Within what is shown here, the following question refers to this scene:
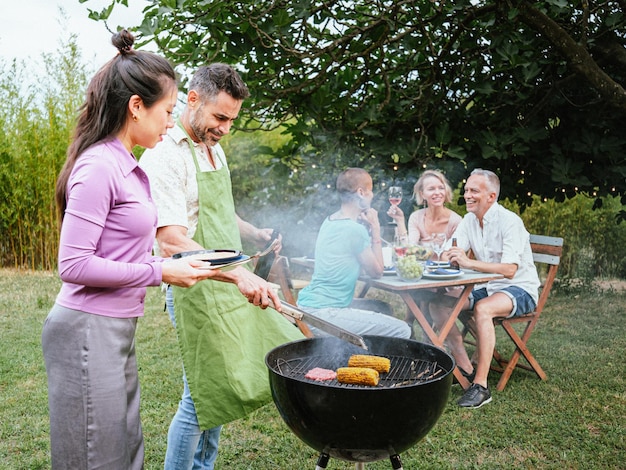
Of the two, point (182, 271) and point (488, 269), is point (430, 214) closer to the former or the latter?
point (488, 269)

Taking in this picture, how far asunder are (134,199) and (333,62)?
294 cm

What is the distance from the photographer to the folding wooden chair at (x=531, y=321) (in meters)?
4.30

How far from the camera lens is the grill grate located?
2227 mm

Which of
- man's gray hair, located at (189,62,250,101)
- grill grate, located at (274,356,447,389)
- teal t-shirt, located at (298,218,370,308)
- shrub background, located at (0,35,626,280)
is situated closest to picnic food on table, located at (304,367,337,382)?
grill grate, located at (274,356,447,389)

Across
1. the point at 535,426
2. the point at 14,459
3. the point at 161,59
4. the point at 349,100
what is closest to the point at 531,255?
the point at 535,426

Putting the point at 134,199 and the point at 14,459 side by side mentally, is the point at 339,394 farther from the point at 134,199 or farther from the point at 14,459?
the point at 14,459

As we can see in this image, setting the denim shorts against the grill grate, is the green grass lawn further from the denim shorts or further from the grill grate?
the grill grate

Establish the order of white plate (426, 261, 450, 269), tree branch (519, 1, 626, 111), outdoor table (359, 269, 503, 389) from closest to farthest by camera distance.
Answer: outdoor table (359, 269, 503, 389) < tree branch (519, 1, 626, 111) < white plate (426, 261, 450, 269)

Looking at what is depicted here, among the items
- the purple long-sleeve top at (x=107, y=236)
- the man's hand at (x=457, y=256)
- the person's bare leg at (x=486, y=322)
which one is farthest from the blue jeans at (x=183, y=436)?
the man's hand at (x=457, y=256)

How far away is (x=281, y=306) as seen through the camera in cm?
213

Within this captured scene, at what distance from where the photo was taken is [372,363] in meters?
2.28

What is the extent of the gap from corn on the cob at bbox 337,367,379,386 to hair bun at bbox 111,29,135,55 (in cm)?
136

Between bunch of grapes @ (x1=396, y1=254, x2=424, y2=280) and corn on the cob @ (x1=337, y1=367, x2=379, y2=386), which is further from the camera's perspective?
bunch of grapes @ (x1=396, y1=254, x2=424, y2=280)

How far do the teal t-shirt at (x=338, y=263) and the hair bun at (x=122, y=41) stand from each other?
2.19 metres
